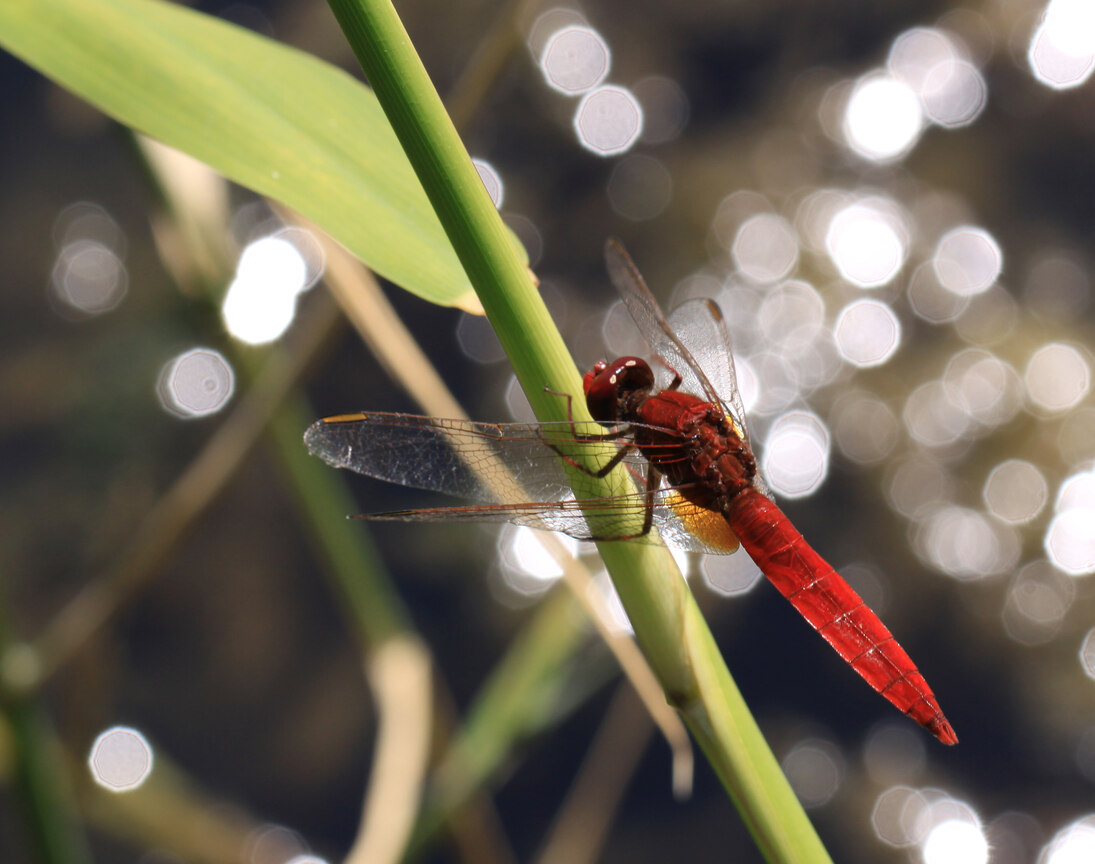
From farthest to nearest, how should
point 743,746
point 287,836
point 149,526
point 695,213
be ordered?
point 695,213, point 287,836, point 149,526, point 743,746

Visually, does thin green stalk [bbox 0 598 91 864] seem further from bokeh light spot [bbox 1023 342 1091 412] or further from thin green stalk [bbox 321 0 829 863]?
bokeh light spot [bbox 1023 342 1091 412]

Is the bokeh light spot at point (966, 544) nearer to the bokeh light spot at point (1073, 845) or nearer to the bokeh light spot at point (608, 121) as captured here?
the bokeh light spot at point (1073, 845)

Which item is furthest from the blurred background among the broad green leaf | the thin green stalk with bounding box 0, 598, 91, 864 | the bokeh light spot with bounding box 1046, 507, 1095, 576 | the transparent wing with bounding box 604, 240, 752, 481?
the broad green leaf

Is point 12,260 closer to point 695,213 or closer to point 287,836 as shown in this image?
point 287,836

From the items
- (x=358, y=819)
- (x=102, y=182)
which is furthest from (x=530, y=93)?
(x=358, y=819)

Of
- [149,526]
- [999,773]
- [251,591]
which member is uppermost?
[251,591]

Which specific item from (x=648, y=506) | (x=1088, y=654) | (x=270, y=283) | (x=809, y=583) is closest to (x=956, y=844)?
(x=1088, y=654)

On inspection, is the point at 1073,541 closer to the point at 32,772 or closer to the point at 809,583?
the point at 809,583
